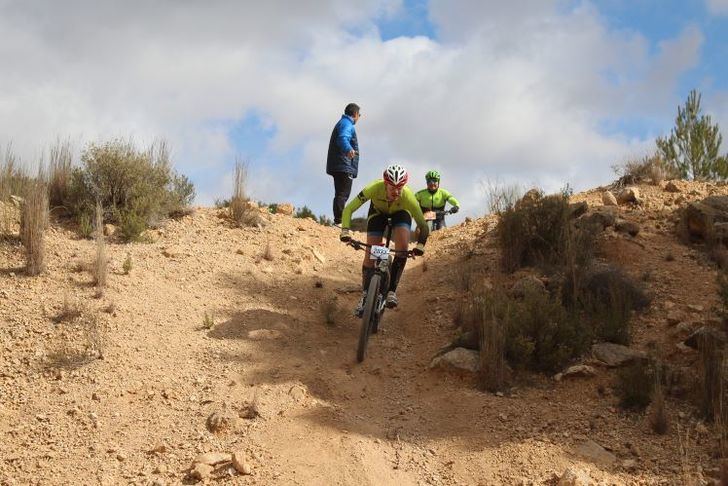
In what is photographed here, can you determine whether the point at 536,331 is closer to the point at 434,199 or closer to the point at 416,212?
the point at 416,212

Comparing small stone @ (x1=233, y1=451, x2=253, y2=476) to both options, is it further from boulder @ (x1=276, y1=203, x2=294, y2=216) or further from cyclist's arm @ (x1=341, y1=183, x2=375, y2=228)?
boulder @ (x1=276, y1=203, x2=294, y2=216)

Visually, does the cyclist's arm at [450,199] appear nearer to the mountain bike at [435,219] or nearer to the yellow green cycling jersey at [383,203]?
the mountain bike at [435,219]

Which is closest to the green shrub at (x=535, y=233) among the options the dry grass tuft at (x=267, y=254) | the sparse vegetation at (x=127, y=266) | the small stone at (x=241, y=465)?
the dry grass tuft at (x=267, y=254)

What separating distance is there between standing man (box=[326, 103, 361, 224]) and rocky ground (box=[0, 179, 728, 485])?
153 centimetres

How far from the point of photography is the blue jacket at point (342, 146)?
10312 mm

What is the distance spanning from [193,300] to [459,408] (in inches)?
137

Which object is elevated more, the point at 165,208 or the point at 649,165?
the point at 649,165

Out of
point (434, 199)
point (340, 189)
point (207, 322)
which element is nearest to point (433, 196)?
point (434, 199)

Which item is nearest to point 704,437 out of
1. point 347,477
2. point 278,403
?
point 347,477

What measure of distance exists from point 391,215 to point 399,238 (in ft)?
0.88

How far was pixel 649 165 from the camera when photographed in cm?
1248

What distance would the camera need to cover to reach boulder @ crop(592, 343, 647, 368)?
6758 millimetres

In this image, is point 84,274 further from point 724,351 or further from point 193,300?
point 724,351

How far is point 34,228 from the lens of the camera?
8156 millimetres
